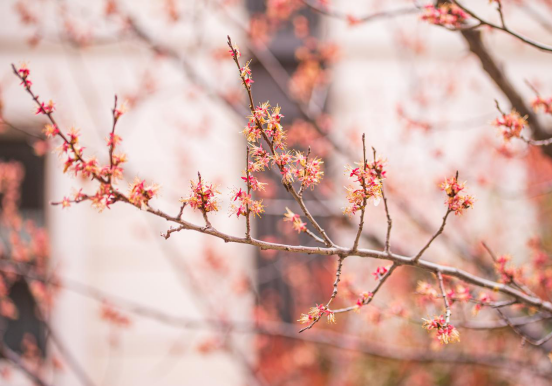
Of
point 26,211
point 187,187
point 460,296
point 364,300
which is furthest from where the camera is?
point 26,211

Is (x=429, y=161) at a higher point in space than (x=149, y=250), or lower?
higher

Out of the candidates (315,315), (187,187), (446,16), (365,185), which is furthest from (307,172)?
(187,187)

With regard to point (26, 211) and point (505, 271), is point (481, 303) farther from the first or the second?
point (26, 211)

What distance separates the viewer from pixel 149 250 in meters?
3.48

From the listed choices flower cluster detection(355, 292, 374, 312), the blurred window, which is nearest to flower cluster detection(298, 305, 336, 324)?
flower cluster detection(355, 292, 374, 312)

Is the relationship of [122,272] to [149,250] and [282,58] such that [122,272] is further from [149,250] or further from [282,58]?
[282,58]

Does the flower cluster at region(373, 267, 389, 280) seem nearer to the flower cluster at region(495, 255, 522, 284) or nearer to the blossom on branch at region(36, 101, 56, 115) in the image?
the flower cluster at region(495, 255, 522, 284)

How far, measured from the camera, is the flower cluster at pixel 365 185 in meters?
0.77

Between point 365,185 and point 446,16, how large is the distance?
1.70ft

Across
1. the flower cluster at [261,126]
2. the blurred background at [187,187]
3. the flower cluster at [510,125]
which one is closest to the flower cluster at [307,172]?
the flower cluster at [261,126]

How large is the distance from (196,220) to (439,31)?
227 centimetres

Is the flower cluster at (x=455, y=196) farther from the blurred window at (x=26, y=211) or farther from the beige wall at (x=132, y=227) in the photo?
the blurred window at (x=26, y=211)

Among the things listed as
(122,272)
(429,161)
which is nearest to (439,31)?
(429,161)

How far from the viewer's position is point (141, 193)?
0.74 metres
